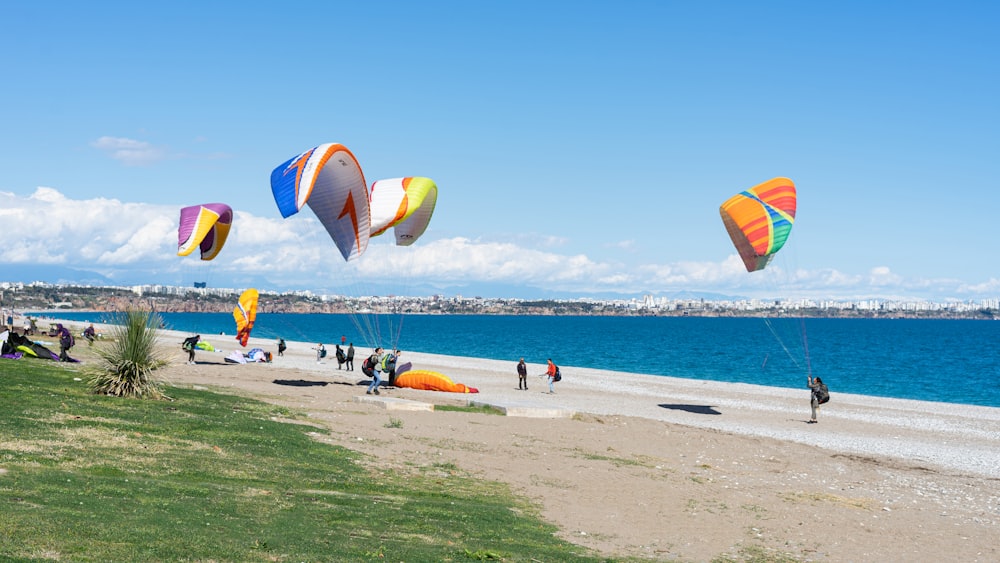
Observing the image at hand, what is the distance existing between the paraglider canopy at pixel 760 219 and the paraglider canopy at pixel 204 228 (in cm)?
2149

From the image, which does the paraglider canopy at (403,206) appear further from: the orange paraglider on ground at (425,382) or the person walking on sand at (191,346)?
the person walking on sand at (191,346)

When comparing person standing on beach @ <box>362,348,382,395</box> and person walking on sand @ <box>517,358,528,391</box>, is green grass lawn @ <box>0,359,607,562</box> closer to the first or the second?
person standing on beach @ <box>362,348,382,395</box>

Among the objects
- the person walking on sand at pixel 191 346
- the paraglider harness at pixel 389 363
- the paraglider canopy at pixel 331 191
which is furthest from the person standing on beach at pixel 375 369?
the person walking on sand at pixel 191 346

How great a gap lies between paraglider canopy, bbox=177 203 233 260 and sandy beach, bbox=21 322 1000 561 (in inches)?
214

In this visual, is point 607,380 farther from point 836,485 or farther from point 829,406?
point 836,485

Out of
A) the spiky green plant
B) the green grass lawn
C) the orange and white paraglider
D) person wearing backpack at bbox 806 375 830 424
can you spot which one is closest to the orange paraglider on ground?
person wearing backpack at bbox 806 375 830 424

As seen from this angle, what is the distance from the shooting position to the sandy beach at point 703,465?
13312 millimetres

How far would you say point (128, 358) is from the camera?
19016mm

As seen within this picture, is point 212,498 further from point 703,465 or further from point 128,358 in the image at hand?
point 703,465

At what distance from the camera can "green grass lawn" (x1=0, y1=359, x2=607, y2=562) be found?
8695mm

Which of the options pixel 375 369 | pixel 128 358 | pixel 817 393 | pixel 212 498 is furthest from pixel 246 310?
pixel 212 498

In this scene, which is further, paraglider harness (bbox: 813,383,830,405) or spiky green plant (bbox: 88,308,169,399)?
paraglider harness (bbox: 813,383,830,405)

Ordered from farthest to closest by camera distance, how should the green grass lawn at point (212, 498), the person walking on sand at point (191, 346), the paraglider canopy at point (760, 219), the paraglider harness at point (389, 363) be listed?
the person walking on sand at point (191, 346), the paraglider harness at point (389, 363), the paraglider canopy at point (760, 219), the green grass lawn at point (212, 498)

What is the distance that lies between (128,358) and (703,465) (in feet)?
43.1
